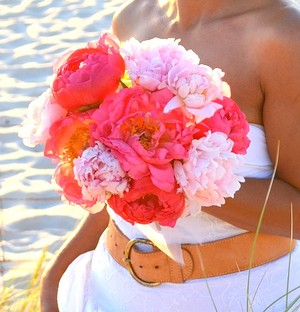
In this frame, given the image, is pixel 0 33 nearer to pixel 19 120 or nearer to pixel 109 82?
pixel 19 120

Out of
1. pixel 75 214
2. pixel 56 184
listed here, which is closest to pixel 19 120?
pixel 75 214

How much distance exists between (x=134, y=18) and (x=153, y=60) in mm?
854

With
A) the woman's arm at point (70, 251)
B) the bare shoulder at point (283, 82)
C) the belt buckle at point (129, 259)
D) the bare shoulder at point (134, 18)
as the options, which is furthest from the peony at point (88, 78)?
the woman's arm at point (70, 251)

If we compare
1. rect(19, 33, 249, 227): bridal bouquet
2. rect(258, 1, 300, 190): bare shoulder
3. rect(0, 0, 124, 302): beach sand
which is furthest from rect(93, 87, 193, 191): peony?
rect(0, 0, 124, 302): beach sand

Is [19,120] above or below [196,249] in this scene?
below

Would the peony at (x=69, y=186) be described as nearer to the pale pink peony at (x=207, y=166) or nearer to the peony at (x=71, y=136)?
the peony at (x=71, y=136)

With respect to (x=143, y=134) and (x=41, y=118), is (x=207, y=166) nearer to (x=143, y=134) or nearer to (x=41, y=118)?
(x=143, y=134)

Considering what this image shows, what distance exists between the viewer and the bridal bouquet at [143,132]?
1.77 meters

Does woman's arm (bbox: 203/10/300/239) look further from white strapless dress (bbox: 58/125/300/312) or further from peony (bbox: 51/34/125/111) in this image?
peony (bbox: 51/34/125/111)

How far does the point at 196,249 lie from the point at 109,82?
549mm

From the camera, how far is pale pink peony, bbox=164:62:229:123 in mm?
1807

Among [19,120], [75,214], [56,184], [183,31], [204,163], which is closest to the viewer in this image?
[204,163]

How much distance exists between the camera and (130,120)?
179 cm

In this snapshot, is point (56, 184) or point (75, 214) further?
point (75, 214)
